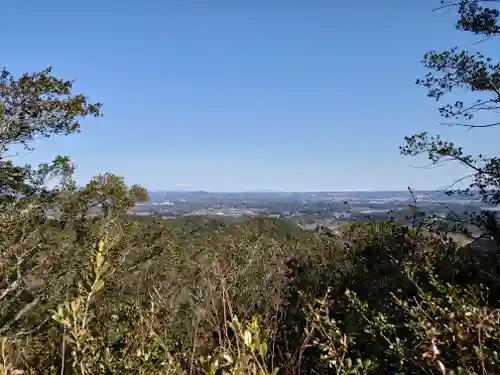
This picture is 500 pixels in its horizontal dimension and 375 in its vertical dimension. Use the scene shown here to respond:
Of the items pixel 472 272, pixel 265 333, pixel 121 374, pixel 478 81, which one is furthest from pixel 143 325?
pixel 478 81

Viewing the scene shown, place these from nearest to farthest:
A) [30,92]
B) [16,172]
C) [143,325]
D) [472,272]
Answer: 1. [143,325]
2. [472,272]
3. [30,92]
4. [16,172]

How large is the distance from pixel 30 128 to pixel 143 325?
25.2 feet

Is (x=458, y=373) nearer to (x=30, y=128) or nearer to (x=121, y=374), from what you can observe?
(x=121, y=374)

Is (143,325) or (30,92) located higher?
(30,92)

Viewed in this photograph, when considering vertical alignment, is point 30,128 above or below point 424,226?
above

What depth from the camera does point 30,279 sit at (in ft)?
34.0

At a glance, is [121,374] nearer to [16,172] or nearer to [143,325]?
[143,325]

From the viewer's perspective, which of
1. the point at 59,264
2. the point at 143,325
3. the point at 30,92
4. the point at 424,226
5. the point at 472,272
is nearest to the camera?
the point at 143,325

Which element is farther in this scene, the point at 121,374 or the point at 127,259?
the point at 127,259

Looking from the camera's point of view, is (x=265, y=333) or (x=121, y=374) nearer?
(x=265, y=333)

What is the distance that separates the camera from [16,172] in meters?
9.38

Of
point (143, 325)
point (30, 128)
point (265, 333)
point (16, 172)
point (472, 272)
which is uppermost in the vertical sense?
point (30, 128)

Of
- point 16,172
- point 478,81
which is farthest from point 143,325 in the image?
point 16,172

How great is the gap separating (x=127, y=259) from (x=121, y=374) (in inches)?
412
